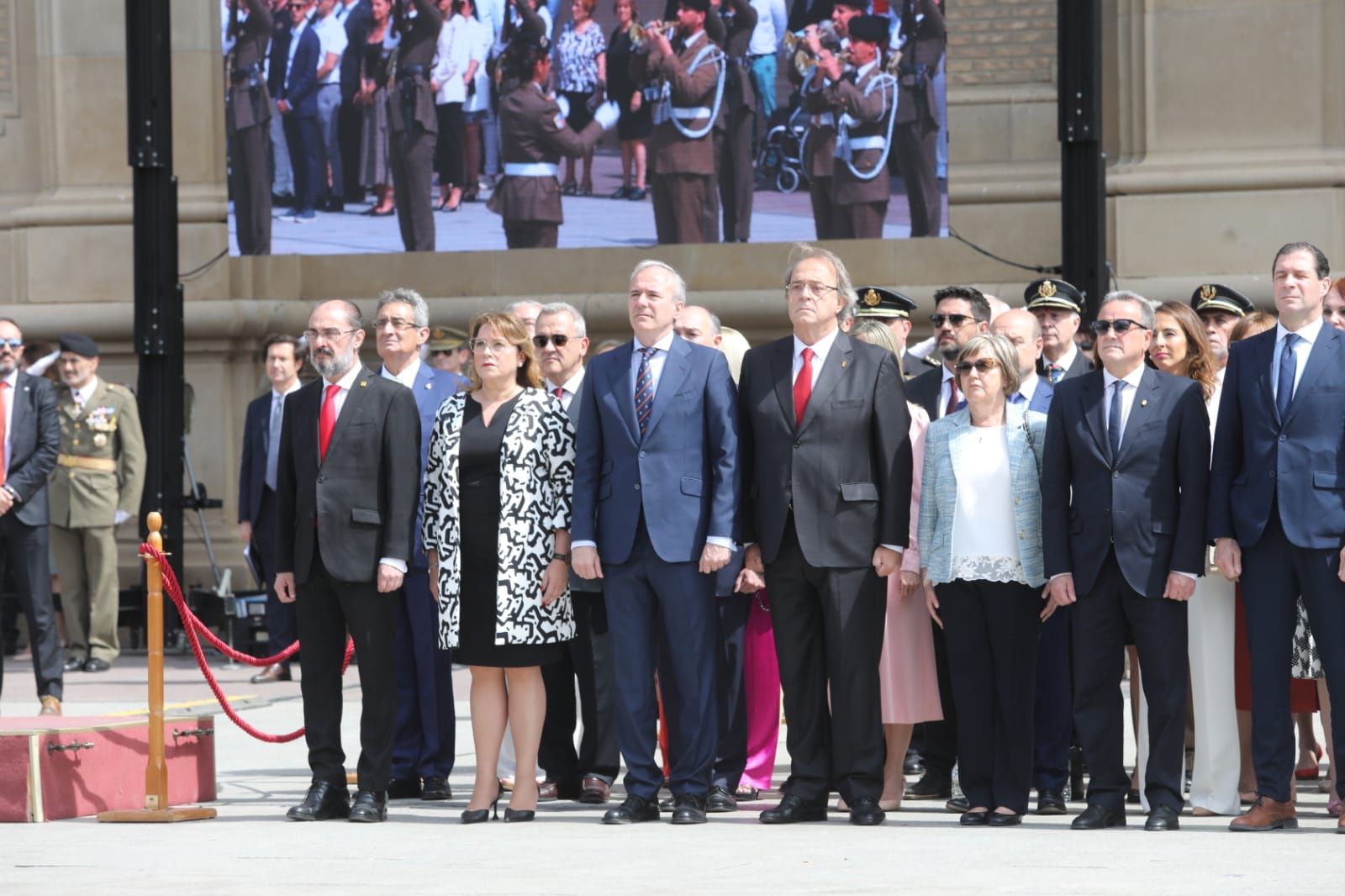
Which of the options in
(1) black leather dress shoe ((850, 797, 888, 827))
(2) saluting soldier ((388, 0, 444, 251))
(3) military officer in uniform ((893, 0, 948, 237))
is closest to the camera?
(1) black leather dress shoe ((850, 797, 888, 827))

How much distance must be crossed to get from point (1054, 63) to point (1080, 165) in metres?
3.56

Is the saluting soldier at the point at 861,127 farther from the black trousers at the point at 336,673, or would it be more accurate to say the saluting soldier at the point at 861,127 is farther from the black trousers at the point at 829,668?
the black trousers at the point at 336,673

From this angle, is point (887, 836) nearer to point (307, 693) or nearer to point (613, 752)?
point (613, 752)

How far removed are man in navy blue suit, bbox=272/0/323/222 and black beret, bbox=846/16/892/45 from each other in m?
3.84

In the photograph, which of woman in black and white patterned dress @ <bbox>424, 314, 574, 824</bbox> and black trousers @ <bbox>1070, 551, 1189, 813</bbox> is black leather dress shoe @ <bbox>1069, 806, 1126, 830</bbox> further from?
woman in black and white patterned dress @ <bbox>424, 314, 574, 824</bbox>

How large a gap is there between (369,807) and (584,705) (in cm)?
107

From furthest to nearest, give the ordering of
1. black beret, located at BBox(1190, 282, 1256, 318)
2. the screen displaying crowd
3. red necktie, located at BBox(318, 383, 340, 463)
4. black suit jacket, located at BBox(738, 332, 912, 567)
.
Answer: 1. the screen displaying crowd
2. black beret, located at BBox(1190, 282, 1256, 318)
3. red necktie, located at BBox(318, 383, 340, 463)
4. black suit jacket, located at BBox(738, 332, 912, 567)

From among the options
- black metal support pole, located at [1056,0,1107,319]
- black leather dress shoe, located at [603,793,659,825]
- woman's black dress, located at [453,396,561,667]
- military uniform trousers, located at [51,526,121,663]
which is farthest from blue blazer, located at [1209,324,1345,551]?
military uniform trousers, located at [51,526,121,663]

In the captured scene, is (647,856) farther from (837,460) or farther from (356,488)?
(356,488)

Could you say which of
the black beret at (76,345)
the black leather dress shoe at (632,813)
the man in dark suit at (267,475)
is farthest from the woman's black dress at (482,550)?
the black beret at (76,345)

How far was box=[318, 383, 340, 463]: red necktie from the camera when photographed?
8.02m

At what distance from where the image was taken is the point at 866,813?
24.8 feet

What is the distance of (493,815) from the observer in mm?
7855

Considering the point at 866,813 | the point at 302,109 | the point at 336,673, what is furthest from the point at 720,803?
the point at 302,109
